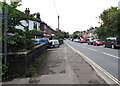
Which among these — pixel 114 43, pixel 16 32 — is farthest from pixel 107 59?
pixel 114 43

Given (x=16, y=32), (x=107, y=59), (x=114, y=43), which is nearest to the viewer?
(x=16, y=32)

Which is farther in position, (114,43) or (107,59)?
(114,43)

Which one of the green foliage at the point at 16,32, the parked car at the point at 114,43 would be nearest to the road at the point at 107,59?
the green foliage at the point at 16,32

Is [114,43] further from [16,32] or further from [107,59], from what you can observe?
[16,32]

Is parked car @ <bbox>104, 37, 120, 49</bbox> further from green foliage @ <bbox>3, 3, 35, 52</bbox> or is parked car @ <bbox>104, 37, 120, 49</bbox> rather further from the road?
green foliage @ <bbox>3, 3, 35, 52</bbox>

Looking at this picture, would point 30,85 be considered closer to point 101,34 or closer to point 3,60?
point 3,60

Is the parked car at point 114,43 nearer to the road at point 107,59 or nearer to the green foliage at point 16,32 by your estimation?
the road at point 107,59

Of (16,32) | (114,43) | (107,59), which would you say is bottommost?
(107,59)

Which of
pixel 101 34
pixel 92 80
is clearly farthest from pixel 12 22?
pixel 101 34

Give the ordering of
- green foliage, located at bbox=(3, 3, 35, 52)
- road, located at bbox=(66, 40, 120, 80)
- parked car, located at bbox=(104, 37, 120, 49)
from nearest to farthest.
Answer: green foliage, located at bbox=(3, 3, 35, 52)
road, located at bbox=(66, 40, 120, 80)
parked car, located at bbox=(104, 37, 120, 49)

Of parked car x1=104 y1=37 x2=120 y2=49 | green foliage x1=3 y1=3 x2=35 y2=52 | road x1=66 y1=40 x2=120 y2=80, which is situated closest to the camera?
green foliage x1=3 y1=3 x2=35 y2=52

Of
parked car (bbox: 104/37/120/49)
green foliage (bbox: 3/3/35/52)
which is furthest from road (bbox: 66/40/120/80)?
parked car (bbox: 104/37/120/49)

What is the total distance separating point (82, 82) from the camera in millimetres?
4492

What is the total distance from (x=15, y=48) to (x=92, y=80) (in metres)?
3.48
